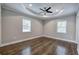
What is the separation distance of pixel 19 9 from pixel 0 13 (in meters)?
0.46

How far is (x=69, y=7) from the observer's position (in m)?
2.29

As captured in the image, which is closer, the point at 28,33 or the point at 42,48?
the point at 42,48

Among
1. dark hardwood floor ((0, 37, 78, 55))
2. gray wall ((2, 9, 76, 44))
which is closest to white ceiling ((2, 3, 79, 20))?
gray wall ((2, 9, 76, 44))

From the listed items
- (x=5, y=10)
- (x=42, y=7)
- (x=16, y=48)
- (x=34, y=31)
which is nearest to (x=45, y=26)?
(x=34, y=31)

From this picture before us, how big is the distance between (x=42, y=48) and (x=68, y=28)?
807 millimetres

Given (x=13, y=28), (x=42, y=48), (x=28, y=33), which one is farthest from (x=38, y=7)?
(x=42, y=48)

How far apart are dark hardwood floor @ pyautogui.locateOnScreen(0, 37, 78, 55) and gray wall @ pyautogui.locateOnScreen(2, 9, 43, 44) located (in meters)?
0.16

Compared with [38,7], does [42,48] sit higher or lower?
lower

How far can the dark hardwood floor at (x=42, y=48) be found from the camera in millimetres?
2273

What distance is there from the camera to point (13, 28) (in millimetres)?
2373

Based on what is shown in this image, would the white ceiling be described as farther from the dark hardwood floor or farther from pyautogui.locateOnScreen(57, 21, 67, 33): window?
the dark hardwood floor

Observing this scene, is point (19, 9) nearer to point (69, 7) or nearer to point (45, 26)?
point (45, 26)

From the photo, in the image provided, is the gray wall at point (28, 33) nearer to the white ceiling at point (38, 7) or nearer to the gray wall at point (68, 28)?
the gray wall at point (68, 28)

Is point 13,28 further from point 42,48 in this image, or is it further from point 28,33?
point 42,48
